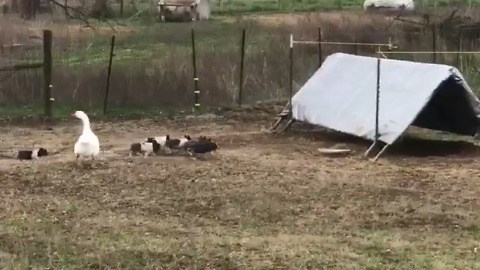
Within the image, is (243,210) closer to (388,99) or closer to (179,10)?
(388,99)

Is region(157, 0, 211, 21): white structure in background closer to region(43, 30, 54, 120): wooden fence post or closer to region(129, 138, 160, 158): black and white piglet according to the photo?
region(43, 30, 54, 120): wooden fence post

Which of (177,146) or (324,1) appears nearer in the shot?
(177,146)

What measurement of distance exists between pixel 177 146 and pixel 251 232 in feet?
12.6

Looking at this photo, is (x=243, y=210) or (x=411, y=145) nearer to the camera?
(x=243, y=210)

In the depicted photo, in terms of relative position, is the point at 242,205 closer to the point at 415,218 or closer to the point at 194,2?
the point at 415,218

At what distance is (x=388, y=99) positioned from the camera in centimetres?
1206

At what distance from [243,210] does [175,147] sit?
304 cm

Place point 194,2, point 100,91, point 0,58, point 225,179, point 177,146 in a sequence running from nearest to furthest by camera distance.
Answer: point 225,179
point 177,146
point 100,91
point 0,58
point 194,2

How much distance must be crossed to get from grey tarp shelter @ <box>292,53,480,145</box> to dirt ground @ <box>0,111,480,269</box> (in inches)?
16.8

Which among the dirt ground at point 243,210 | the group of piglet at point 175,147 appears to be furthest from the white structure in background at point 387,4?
the group of piglet at point 175,147

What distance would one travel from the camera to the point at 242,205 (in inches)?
337

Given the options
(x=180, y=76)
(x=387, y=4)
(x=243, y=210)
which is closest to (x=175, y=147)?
(x=243, y=210)

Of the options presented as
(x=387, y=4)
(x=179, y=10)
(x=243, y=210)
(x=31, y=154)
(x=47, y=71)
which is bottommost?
(x=243, y=210)

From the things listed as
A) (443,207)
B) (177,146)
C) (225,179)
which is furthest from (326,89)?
(443,207)
